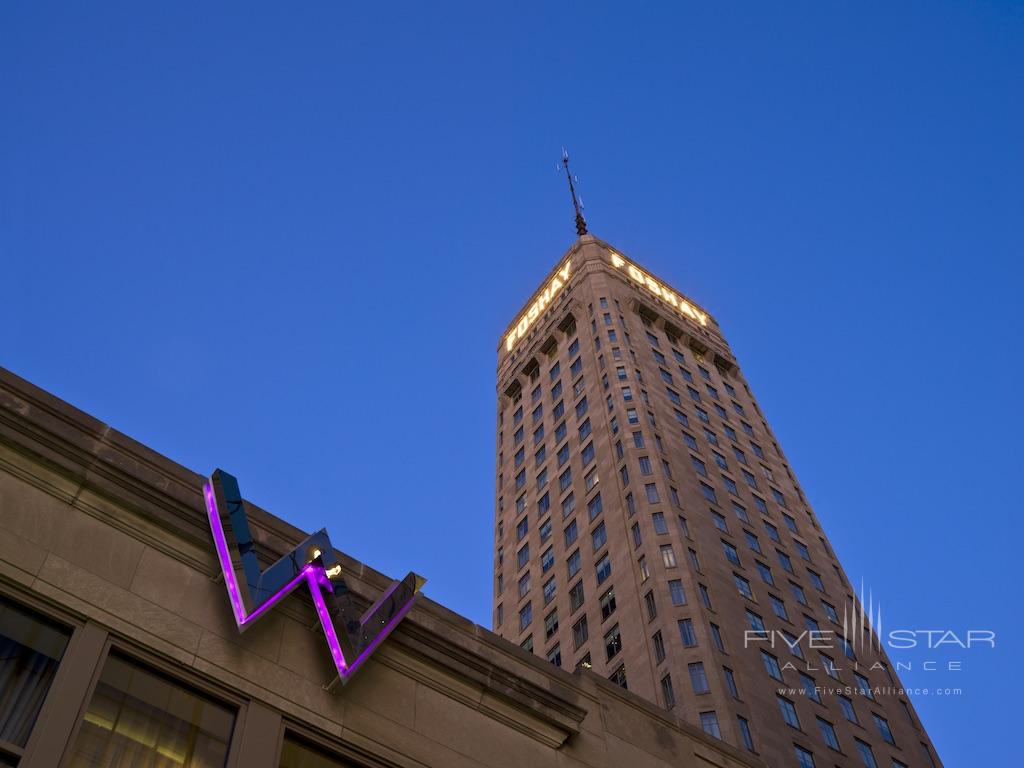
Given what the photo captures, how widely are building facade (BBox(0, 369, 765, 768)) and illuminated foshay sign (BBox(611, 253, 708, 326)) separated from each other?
83860 millimetres

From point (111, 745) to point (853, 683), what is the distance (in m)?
53.5

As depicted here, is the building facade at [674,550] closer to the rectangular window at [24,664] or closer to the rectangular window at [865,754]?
the rectangular window at [865,754]

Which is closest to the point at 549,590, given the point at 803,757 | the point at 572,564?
the point at 572,564

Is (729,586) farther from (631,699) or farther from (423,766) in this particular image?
(423,766)

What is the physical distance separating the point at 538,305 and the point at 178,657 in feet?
295

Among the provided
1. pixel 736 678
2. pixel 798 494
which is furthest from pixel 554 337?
pixel 736 678

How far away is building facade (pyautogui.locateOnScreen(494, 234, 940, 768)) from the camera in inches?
2071

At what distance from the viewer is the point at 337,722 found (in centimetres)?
1449

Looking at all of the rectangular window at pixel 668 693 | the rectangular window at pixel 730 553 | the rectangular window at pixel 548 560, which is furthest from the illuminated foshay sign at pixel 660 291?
the rectangular window at pixel 668 693

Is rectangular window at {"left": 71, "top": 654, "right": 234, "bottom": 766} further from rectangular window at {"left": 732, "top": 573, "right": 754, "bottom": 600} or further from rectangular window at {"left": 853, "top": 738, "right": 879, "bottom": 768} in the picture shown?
rectangular window at {"left": 732, "top": 573, "right": 754, "bottom": 600}

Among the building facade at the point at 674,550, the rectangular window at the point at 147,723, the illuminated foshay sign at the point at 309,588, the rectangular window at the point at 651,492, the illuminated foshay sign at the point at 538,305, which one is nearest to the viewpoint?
the rectangular window at the point at 147,723

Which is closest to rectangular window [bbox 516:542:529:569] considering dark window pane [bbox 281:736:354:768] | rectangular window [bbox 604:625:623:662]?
rectangular window [bbox 604:625:623:662]

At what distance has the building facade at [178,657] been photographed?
12.5 m

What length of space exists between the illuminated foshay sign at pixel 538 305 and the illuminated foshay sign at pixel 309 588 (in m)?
84.2
